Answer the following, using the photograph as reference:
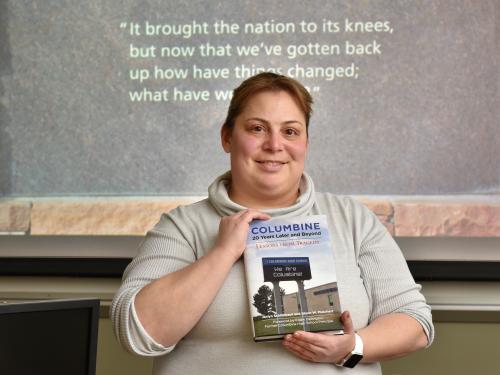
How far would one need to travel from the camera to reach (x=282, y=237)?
6.09 ft

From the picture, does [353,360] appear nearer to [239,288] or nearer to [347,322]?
[347,322]

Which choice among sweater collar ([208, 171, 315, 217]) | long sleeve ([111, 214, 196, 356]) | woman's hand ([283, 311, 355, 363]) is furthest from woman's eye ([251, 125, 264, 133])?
woman's hand ([283, 311, 355, 363])

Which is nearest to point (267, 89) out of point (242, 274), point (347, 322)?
point (242, 274)

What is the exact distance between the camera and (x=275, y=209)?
77.9 inches

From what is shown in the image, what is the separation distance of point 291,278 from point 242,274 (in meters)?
0.13

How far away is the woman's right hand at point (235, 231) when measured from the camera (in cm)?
182

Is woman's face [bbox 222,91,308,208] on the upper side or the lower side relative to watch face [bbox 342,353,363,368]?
upper

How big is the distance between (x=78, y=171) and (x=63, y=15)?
525mm

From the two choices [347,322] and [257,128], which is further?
[257,128]

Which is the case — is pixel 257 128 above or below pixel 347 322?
above

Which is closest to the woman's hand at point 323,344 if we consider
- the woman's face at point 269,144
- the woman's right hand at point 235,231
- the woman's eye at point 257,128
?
the woman's right hand at point 235,231

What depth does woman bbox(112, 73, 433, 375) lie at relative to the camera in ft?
5.84

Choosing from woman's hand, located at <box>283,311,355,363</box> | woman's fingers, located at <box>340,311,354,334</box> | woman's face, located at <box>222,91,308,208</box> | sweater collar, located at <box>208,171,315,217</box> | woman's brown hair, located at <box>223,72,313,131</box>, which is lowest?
woman's hand, located at <box>283,311,355,363</box>

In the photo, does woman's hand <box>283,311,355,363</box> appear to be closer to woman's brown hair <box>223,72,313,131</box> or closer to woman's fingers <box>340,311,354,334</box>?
woman's fingers <box>340,311,354,334</box>
